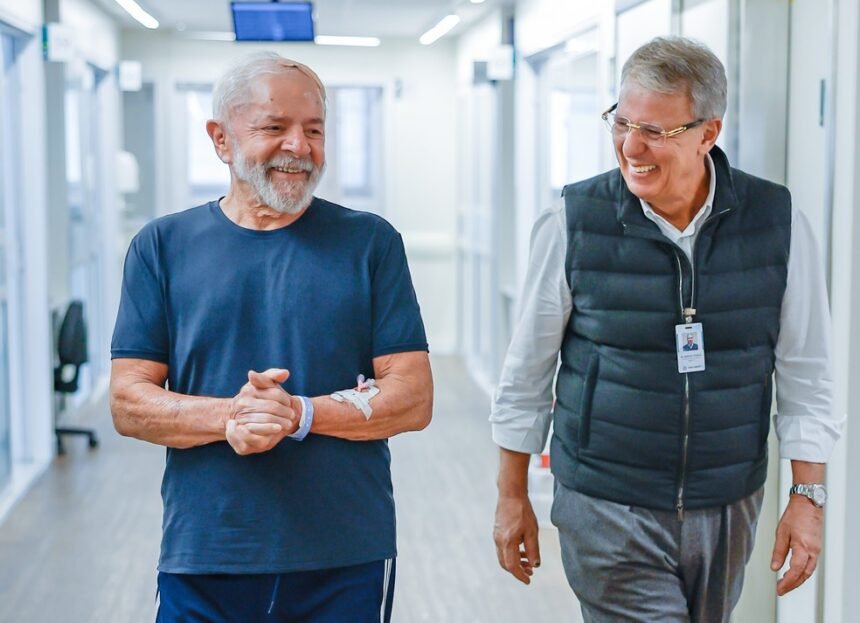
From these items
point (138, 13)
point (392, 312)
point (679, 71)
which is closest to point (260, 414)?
point (392, 312)

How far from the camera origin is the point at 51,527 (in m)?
5.99

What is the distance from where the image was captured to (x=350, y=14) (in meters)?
9.94

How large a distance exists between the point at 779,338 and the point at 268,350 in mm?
996

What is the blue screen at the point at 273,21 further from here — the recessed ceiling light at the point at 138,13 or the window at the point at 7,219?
the recessed ceiling light at the point at 138,13

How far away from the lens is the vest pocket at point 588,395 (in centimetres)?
238

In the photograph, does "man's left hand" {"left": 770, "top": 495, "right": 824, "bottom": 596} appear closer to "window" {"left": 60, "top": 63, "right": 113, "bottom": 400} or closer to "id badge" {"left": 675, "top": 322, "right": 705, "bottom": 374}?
"id badge" {"left": 675, "top": 322, "right": 705, "bottom": 374}

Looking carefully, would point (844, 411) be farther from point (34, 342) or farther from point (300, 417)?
point (34, 342)

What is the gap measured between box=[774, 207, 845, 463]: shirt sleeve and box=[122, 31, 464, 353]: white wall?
9465 millimetres

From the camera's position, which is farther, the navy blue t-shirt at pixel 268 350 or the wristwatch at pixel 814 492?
the wristwatch at pixel 814 492

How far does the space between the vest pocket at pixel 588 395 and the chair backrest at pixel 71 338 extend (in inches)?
224

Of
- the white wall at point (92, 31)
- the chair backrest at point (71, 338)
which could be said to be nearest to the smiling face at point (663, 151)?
the chair backrest at point (71, 338)

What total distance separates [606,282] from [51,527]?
14.2ft

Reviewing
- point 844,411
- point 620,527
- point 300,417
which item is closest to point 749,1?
point 844,411

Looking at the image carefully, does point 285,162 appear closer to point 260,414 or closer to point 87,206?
point 260,414
